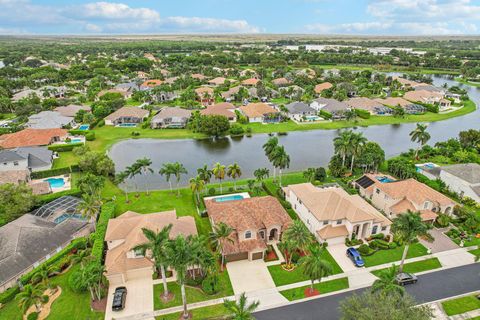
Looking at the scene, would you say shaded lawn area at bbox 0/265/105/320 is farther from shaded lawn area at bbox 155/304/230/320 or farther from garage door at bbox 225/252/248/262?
garage door at bbox 225/252/248/262

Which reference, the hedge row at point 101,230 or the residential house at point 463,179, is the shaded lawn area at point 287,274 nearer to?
the hedge row at point 101,230

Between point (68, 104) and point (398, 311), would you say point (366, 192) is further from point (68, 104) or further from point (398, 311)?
point (68, 104)

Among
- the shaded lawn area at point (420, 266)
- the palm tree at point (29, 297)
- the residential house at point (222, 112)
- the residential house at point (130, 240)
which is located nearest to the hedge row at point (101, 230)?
the residential house at point (130, 240)

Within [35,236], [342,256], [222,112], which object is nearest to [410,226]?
[342,256]

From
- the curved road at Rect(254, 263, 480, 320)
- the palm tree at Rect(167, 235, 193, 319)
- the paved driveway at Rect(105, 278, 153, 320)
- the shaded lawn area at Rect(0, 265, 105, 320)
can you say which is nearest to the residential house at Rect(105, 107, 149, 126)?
the shaded lawn area at Rect(0, 265, 105, 320)

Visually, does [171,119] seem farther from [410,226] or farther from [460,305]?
[460,305]

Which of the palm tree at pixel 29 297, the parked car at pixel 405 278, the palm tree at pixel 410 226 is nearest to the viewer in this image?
the palm tree at pixel 29 297

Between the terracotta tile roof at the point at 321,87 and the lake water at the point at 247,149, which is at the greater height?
the terracotta tile roof at the point at 321,87

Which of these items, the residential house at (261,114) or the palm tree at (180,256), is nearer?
the palm tree at (180,256)
